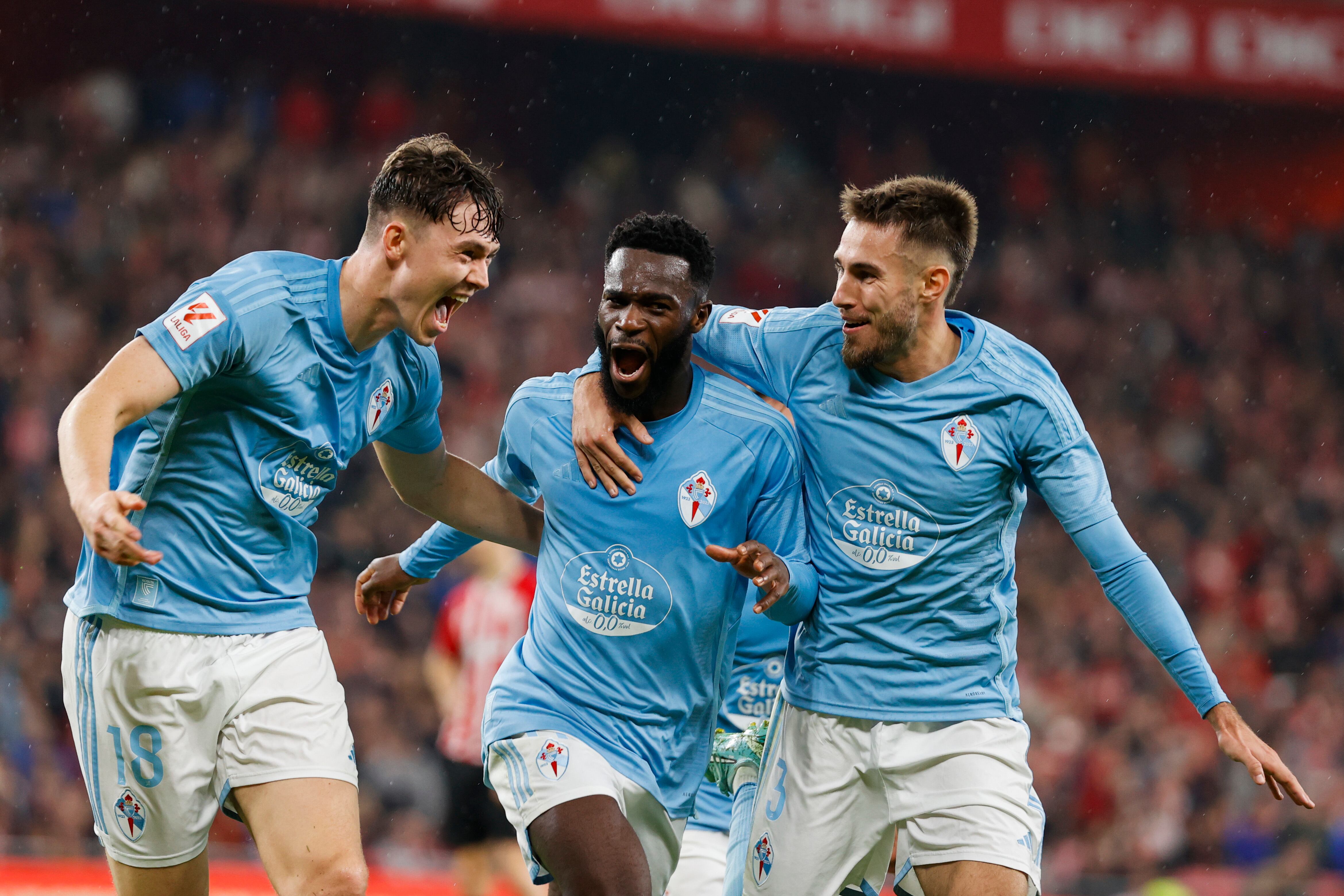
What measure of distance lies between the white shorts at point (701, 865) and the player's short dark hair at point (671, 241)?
1.69 m

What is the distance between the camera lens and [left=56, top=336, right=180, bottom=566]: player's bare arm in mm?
2693

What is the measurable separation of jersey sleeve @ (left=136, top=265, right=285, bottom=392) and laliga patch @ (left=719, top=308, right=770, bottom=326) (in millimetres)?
1241

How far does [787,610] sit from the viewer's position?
353cm

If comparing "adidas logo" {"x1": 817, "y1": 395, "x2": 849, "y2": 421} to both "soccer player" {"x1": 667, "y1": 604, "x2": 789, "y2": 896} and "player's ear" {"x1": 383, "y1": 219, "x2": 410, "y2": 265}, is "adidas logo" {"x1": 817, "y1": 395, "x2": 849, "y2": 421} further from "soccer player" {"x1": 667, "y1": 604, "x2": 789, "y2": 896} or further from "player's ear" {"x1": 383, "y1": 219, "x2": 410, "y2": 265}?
"player's ear" {"x1": 383, "y1": 219, "x2": 410, "y2": 265}

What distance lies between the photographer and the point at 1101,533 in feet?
11.6

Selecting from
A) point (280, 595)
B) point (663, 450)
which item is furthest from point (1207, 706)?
point (280, 595)

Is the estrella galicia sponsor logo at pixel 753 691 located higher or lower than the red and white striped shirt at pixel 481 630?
higher

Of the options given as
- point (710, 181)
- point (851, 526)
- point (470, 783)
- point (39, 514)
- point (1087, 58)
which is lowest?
point (470, 783)

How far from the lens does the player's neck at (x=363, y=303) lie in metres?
3.50

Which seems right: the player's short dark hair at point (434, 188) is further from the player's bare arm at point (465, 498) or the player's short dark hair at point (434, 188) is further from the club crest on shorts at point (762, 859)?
the club crest on shorts at point (762, 859)

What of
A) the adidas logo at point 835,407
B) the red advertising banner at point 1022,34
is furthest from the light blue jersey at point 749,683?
the red advertising banner at point 1022,34

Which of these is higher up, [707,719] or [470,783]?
[707,719]

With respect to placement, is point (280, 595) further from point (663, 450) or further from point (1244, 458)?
point (1244, 458)

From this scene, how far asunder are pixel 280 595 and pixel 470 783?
122 inches
